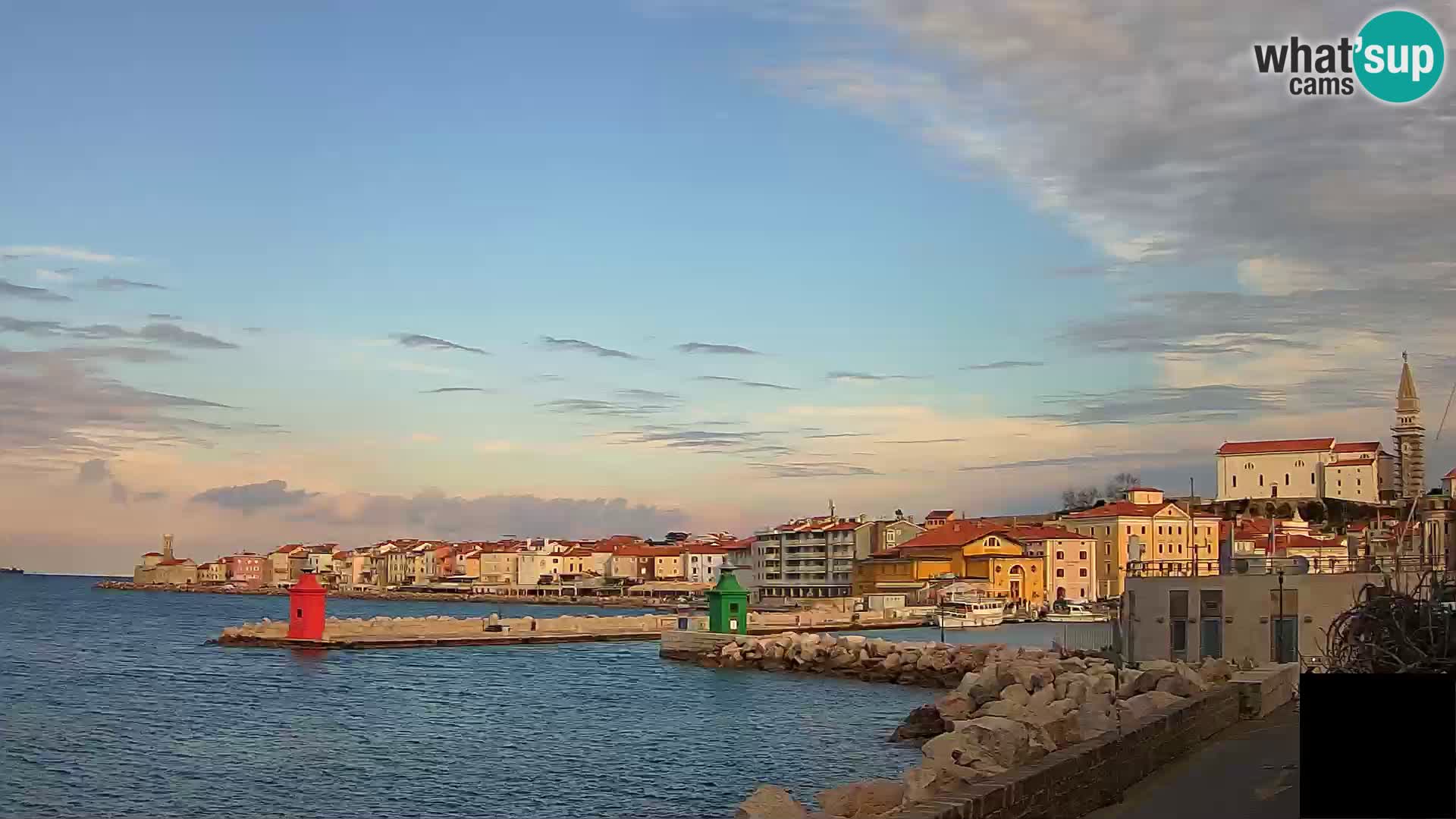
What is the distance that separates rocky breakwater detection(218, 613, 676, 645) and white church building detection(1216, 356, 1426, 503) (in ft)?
228

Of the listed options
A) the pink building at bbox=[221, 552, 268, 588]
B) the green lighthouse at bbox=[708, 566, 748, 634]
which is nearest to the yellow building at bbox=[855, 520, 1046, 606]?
the green lighthouse at bbox=[708, 566, 748, 634]

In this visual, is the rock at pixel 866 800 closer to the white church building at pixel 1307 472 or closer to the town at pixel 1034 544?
the town at pixel 1034 544

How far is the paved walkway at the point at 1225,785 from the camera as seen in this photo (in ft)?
33.1

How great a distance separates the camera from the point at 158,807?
18859 mm

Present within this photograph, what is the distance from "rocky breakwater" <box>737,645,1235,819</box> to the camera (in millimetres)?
12852

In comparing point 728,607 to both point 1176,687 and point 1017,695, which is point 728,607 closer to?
point 1017,695

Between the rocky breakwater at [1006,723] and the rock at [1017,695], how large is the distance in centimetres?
2

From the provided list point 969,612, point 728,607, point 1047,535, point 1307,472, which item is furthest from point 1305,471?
point 728,607

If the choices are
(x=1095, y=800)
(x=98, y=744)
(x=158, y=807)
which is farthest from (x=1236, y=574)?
(x=98, y=744)

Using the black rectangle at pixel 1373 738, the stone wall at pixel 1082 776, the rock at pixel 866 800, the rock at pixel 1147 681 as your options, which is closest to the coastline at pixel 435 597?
the rock at pixel 1147 681

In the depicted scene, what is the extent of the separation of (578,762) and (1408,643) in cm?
1530

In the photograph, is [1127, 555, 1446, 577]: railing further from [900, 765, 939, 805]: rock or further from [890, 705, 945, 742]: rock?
[900, 765, 939, 805]: rock

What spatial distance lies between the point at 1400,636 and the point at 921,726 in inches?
610

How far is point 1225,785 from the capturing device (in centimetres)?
1123
